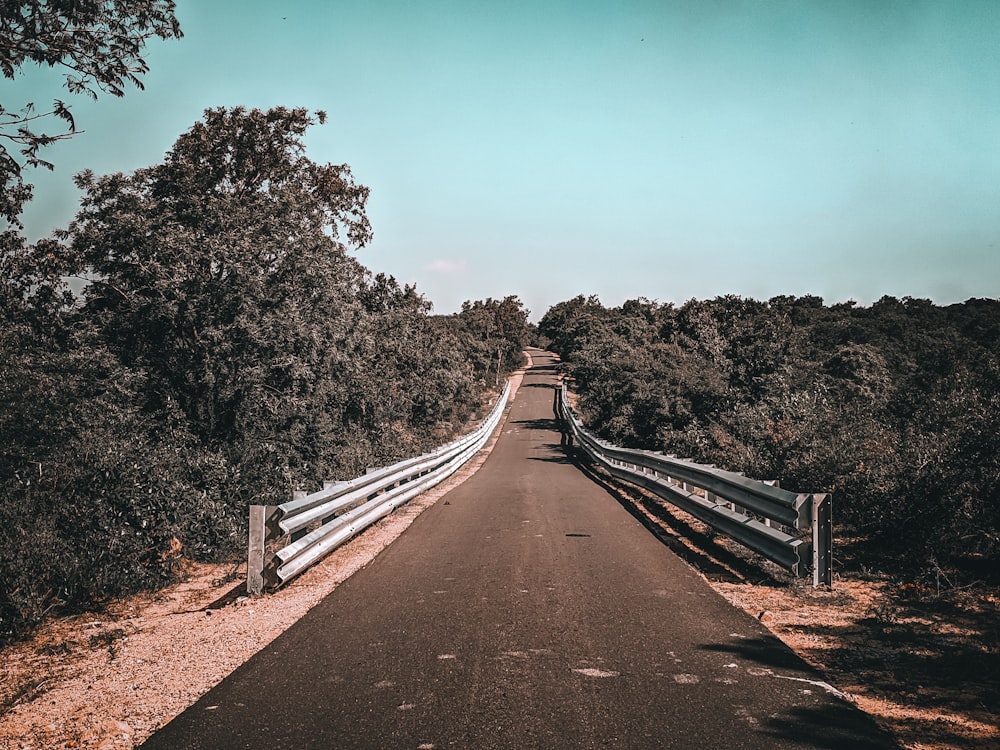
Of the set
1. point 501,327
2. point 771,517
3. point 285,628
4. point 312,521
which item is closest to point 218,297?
point 312,521

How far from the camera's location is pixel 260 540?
6.50 m

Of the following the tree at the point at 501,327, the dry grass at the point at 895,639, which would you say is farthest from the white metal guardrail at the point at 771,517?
the tree at the point at 501,327

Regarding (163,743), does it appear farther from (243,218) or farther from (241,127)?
(241,127)

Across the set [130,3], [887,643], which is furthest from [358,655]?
[130,3]

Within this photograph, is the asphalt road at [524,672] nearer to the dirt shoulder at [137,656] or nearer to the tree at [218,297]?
the dirt shoulder at [137,656]

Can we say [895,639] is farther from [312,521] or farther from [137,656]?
[137,656]

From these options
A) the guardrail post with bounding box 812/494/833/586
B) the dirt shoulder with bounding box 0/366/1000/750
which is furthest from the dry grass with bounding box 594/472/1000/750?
the guardrail post with bounding box 812/494/833/586

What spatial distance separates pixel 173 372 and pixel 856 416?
12.6 metres

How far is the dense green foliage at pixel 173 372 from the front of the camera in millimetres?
6859

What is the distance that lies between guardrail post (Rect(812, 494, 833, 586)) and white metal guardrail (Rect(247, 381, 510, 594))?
489 centimetres

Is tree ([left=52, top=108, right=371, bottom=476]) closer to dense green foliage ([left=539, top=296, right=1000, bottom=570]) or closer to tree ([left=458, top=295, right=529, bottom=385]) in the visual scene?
dense green foliage ([left=539, top=296, right=1000, bottom=570])

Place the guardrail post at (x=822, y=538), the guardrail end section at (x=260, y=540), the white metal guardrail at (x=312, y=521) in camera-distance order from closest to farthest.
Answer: the guardrail post at (x=822, y=538) → the guardrail end section at (x=260, y=540) → the white metal guardrail at (x=312, y=521)

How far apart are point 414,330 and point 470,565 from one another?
89.9 feet

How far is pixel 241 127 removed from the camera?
19625mm
